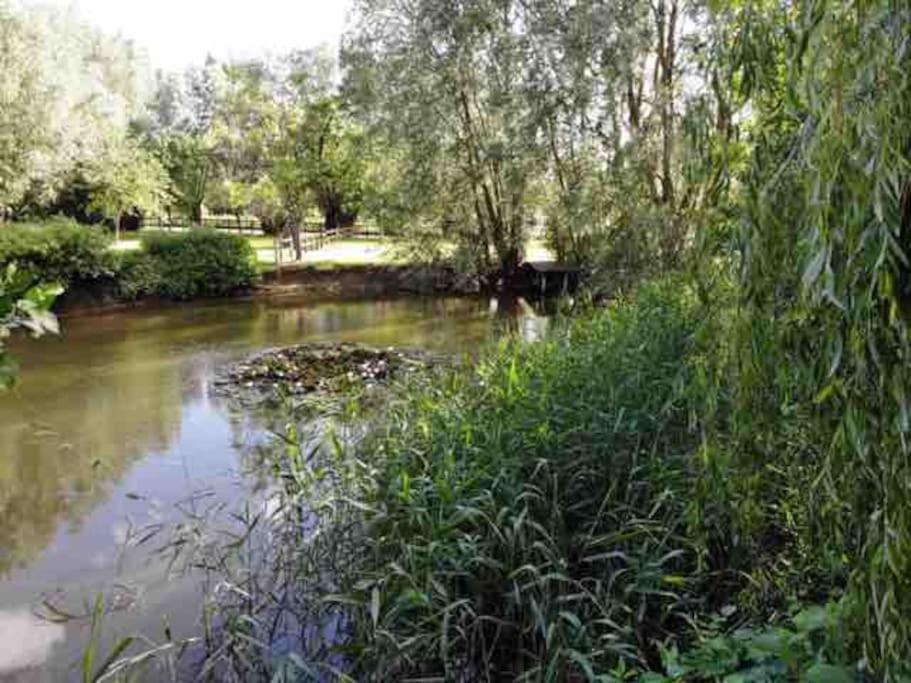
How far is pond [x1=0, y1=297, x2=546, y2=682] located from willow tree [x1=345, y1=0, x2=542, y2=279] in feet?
9.45

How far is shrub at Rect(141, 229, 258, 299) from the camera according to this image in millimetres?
14844

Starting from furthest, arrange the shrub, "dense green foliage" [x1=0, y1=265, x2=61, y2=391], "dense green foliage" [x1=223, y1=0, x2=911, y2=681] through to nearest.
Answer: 1. the shrub
2. "dense green foliage" [x1=0, y1=265, x2=61, y2=391]
3. "dense green foliage" [x1=223, y1=0, x2=911, y2=681]

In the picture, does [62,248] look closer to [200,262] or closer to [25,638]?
[200,262]

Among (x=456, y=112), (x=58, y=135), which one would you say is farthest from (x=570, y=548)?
(x=58, y=135)

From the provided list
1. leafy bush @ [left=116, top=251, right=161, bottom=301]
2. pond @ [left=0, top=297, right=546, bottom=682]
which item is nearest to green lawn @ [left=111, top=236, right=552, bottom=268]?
leafy bush @ [left=116, top=251, right=161, bottom=301]

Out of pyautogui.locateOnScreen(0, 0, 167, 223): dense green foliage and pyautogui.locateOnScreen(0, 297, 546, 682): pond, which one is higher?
pyautogui.locateOnScreen(0, 0, 167, 223): dense green foliage

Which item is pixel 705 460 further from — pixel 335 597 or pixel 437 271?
pixel 437 271

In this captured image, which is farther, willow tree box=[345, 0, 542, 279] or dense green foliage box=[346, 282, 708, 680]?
willow tree box=[345, 0, 542, 279]

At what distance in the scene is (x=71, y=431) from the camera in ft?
22.8

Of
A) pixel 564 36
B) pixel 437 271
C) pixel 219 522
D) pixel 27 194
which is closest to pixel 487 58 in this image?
pixel 564 36

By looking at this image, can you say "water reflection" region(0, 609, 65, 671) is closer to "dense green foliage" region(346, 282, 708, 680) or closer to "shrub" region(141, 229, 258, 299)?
"dense green foliage" region(346, 282, 708, 680)

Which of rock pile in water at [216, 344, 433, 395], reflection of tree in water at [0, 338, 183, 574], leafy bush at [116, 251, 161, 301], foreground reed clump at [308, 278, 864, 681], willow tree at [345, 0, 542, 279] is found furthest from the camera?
leafy bush at [116, 251, 161, 301]

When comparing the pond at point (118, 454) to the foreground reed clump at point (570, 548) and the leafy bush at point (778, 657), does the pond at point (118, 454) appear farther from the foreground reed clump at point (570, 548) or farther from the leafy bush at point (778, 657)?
the leafy bush at point (778, 657)

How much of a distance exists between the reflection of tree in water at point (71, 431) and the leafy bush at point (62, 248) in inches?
121
